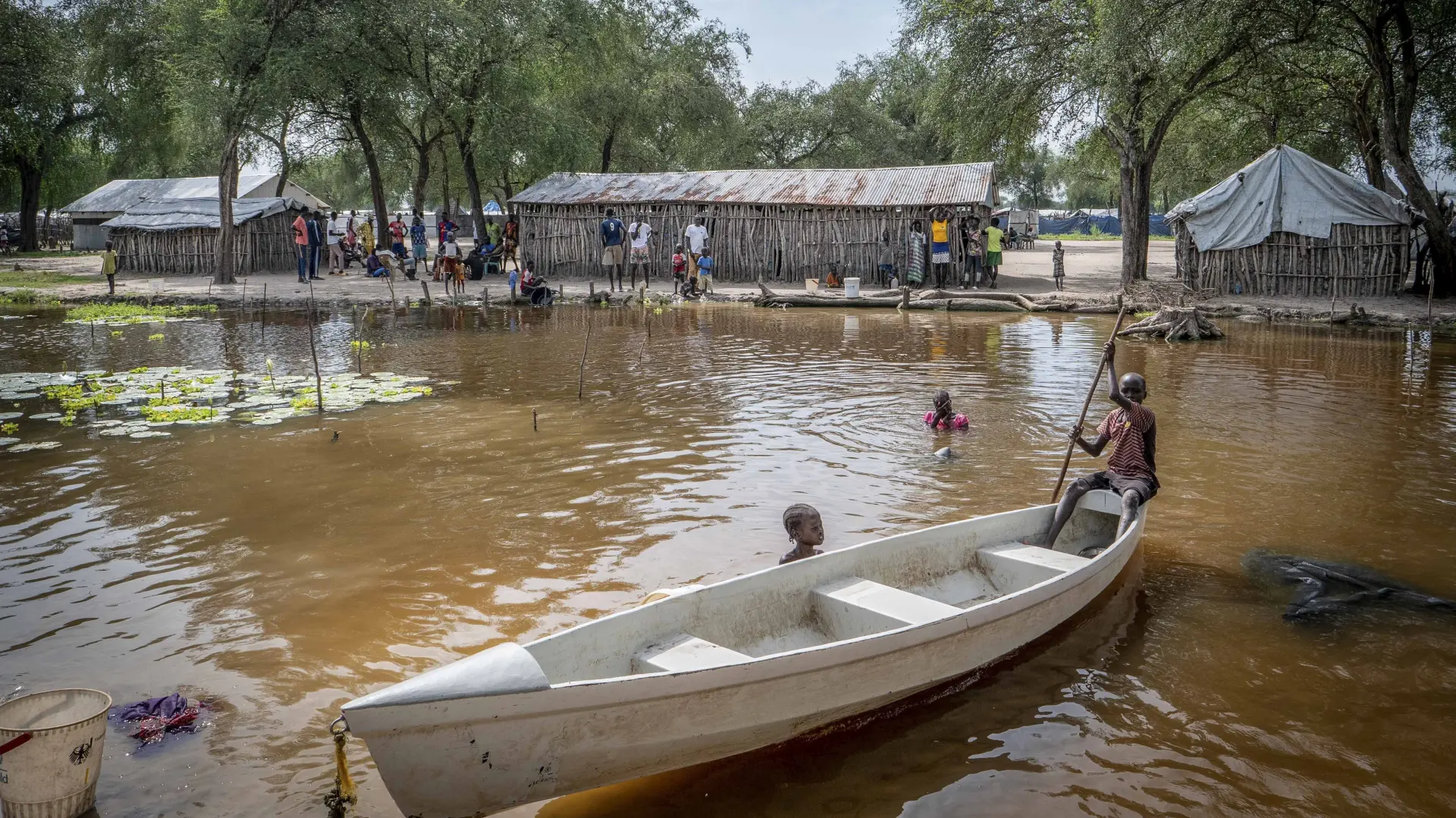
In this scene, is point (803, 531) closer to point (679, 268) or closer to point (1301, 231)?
point (1301, 231)

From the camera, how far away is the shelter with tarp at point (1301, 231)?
66.3ft

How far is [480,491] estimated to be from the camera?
8.44 meters

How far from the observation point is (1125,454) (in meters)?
6.98

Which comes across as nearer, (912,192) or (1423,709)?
(1423,709)

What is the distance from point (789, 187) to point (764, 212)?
3.33ft

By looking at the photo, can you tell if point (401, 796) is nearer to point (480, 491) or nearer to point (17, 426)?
point (480, 491)

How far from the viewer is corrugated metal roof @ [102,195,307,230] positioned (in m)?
27.7

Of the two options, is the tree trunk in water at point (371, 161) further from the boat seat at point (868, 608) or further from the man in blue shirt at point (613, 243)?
the boat seat at point (868, 608)

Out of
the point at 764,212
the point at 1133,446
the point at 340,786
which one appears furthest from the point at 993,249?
the point at 340,786

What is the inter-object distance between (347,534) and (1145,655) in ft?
18.1

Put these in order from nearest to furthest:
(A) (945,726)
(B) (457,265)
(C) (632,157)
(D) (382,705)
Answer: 1. (D) (382,705)
2. (A) (945,726)
3. (B) (457,265)
4. (C) (632,157)

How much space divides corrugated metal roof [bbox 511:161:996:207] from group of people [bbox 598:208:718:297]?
91cm

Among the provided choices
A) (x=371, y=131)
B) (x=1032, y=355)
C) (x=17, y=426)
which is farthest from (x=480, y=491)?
(x=371, y=131)

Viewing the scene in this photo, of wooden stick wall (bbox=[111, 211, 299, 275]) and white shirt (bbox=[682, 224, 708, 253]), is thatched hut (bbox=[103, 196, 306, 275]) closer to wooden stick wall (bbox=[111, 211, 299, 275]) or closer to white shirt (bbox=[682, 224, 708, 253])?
wooden stick wall (bbox=[111, 211, 299, 275])
